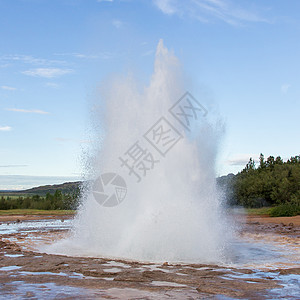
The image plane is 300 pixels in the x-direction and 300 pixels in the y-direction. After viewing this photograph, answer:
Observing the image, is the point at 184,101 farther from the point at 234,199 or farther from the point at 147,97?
the point at 234,199

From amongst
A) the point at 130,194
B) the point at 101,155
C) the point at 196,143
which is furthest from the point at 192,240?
the point at 101,155

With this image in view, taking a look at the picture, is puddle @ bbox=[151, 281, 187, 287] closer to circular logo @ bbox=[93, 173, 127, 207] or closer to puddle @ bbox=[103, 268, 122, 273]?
puddle @ bbox=[103, 268, 122, 273]

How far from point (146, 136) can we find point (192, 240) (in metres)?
4.68

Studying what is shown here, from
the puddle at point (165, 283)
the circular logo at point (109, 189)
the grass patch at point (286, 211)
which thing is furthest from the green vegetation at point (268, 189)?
the puddle at point (165, 283)

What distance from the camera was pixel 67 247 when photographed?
1594cm

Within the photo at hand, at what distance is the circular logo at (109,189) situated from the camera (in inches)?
645

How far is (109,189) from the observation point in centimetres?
1688

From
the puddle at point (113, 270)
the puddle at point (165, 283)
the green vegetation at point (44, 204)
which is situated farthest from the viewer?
the green vegetation at point (44, 204)

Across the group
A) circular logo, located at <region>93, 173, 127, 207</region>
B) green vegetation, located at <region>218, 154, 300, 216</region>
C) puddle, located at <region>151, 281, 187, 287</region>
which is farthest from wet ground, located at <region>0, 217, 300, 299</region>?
green vegetation, located at <region>218, 154, 300, 216</region>

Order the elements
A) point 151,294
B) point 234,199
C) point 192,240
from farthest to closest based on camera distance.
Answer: point 234,199 < point 192,240 < point 151,294

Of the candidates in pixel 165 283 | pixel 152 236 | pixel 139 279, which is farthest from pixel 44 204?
pixel 165 283

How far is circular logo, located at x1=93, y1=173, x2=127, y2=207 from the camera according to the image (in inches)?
645

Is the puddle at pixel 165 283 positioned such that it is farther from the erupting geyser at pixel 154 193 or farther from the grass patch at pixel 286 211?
the grass patch at pixel 286 211

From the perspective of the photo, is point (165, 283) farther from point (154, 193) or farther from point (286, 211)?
point (286, 211)
